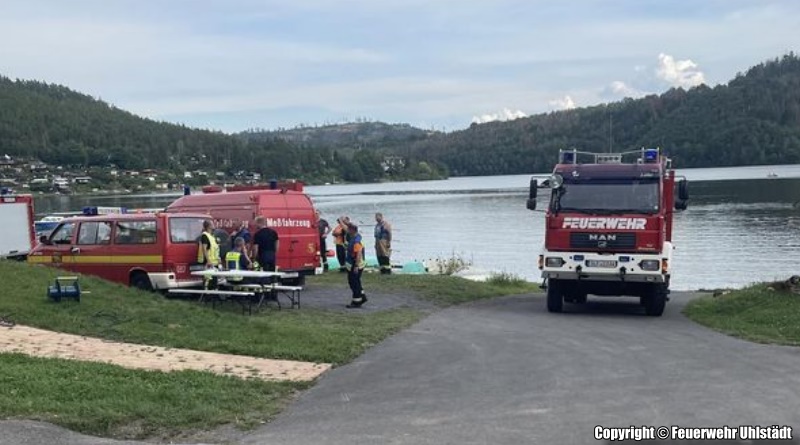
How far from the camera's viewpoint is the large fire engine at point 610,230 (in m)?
16.0

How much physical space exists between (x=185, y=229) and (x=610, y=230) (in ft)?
27.0

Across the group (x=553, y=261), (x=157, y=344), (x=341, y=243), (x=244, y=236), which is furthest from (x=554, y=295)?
(x=341, y=243)

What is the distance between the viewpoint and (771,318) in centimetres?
1436

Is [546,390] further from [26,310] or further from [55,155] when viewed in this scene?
[55,155]

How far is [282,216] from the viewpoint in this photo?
A: 19.3 metres

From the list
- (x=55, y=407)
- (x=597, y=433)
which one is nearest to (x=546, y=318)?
(x=597, y=433)

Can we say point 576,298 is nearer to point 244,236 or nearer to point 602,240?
point 602,240

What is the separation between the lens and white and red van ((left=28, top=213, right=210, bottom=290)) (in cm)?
1647

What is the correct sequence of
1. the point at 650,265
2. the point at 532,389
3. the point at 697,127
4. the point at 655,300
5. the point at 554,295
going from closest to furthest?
the point at 532,389 < the point at 650,265 < the point at 655,300 < the point at 554,295 < the point at 697,127

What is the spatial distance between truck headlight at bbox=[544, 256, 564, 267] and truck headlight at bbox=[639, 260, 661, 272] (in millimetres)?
1475

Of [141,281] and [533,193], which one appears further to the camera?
[533,193]

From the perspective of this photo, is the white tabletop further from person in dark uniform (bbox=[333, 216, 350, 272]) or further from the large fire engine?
person in dark uniform (bbox=[333, 216, 350, 272])

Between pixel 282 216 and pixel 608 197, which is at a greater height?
pixel 608 197

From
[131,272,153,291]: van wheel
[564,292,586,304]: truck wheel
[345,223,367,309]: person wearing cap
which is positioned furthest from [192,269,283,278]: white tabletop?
[564,292,586,304]: truck wheel
